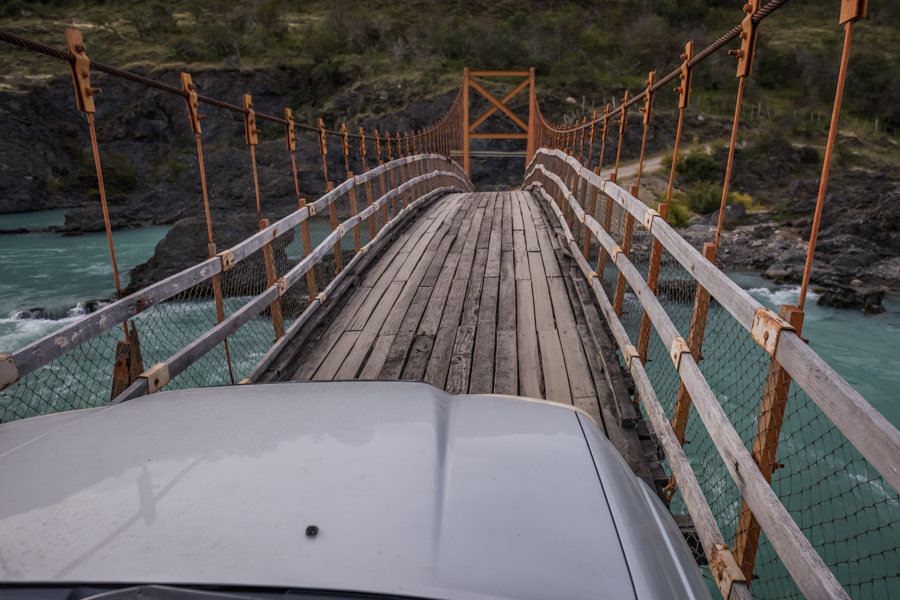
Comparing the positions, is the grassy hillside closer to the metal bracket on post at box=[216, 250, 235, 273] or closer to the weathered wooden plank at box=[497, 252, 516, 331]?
the weathered wooden plank at box=[497, 252, 516, 331]

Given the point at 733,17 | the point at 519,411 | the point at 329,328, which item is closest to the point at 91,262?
the point at 329,328

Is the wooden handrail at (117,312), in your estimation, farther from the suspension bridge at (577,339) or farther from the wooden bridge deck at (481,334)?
the wooden bridge deck at (481,334)

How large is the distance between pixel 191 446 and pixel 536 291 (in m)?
3.94

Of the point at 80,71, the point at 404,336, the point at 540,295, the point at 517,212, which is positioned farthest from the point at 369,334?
the point at 517,212

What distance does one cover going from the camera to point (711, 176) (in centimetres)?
2627

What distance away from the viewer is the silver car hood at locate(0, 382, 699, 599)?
0.94 m

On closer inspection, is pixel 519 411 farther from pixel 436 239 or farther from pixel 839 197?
pixel 839 197

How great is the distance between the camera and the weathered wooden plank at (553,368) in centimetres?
314

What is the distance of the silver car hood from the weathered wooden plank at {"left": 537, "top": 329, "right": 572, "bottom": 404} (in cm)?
161

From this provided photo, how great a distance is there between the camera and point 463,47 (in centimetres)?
4231

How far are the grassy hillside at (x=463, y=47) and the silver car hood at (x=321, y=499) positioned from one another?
3606 centimetres

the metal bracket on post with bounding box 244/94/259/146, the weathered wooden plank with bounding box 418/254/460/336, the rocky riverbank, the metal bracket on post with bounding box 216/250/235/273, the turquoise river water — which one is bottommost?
the turquoise river water

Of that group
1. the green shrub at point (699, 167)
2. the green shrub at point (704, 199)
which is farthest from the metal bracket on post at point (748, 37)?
the green shrub at point (699, 167)

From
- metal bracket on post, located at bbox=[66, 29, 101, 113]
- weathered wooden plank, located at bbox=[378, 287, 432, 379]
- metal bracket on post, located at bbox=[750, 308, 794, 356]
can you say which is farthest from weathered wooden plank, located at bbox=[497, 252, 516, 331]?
metal bracket on post, located at bbox=[66, 29, 101, 113]
